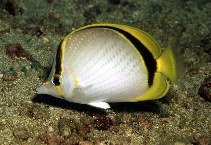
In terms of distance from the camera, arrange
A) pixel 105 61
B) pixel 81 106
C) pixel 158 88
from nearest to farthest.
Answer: pixel 105 61 < pixel 158 88 < pixel 81 106

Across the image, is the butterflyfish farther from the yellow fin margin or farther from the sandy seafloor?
the sandy seafloor

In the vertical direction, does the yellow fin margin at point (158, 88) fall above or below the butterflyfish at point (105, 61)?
below

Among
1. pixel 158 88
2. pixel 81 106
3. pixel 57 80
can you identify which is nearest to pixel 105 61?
pixel 57 80

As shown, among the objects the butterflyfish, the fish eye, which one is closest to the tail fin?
the butterflyfish

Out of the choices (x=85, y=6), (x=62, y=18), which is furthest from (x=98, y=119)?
(x=85, y=6)

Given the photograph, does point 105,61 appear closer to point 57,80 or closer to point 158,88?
point 57,80

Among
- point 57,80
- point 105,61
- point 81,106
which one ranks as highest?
point 105,61

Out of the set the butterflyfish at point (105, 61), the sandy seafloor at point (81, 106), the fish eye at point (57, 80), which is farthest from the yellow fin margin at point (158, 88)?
the fish eye at point (57, 80)

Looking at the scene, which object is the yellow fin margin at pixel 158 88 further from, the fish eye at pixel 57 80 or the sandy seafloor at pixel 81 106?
the fish eye at pixel 57 80
